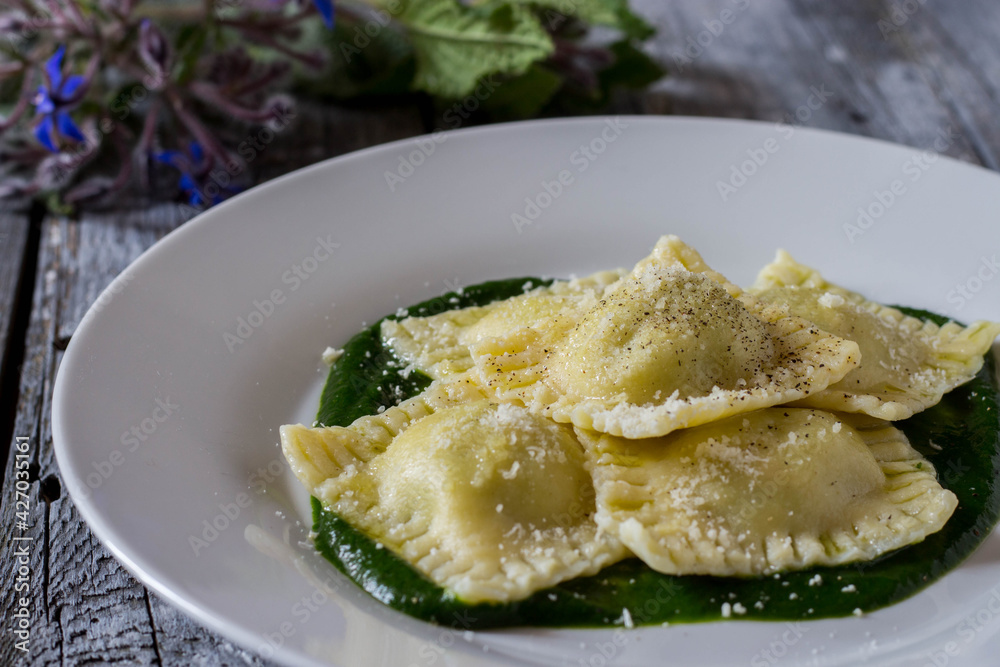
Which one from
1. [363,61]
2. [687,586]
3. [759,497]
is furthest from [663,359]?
[363,61]

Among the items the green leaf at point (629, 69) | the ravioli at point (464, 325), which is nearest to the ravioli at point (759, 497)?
the ravioli at point (464, 325)

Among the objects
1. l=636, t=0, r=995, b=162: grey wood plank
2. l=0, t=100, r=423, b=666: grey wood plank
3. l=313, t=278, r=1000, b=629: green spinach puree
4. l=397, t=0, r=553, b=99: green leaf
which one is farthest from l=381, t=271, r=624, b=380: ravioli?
l=636, t=0, r=995, b=162: grey wood plank

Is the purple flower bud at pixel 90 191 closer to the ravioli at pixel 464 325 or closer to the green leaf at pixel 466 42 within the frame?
the green leaf at pixel 466 42

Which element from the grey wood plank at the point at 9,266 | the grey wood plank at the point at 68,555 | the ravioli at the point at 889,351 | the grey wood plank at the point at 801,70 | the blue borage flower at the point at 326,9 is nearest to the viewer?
the grey wood plank at the point at 68,555

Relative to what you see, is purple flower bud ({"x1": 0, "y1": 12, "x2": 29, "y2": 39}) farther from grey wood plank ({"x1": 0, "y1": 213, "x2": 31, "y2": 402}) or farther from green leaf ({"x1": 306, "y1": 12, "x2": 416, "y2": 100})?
green leaf ({"x1": 306, "y1": 12, "x2": 416, "y2": 100})

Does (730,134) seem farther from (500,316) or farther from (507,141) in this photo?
(500,316)

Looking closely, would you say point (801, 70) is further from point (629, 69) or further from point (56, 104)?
point (56, 104)

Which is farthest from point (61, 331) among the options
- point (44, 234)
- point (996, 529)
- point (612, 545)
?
point (996, 529)
